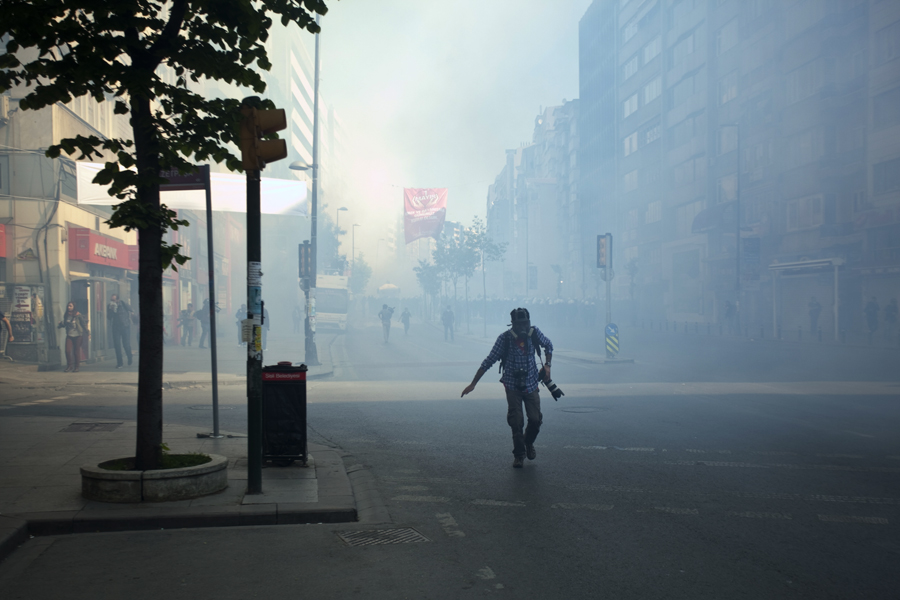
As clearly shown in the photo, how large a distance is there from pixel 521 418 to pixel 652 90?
60150 millimetres

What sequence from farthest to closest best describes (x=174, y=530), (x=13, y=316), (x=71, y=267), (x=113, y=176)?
1. (x=71, y=267)
2. (x=13, y=316)
3. (x=113, y=176)
4. (x=174, y=530)

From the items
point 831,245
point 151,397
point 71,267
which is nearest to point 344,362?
point 71,267

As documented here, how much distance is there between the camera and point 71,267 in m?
21.8

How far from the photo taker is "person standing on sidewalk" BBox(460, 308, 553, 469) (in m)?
8.11

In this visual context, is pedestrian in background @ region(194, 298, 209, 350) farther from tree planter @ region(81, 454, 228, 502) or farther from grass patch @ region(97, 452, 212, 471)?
tree planter @ region(81, 454, 228, 502)

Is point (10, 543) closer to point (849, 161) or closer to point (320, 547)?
point (320, 547)

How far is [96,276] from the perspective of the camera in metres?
23.8

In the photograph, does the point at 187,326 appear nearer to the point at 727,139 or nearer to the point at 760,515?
the point at 760,515

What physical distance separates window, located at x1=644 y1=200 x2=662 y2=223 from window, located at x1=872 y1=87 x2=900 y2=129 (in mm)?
26376

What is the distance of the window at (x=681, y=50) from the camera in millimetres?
55250

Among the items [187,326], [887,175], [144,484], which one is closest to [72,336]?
[187,326]

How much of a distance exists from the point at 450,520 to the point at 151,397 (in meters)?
2.67

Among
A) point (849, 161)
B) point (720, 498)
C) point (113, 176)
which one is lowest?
point (720, 498)

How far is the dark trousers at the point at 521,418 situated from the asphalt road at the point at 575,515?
0.99 feet
